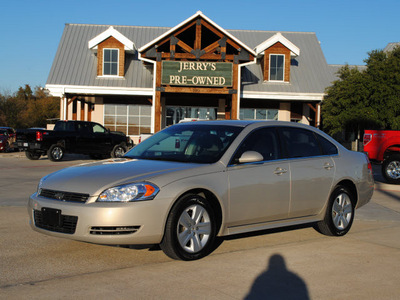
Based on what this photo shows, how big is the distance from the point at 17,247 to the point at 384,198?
28.4 ft

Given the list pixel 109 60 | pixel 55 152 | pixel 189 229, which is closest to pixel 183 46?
pixel 109 60

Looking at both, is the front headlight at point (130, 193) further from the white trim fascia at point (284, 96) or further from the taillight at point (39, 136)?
the white trim fascia at point (284, 96)

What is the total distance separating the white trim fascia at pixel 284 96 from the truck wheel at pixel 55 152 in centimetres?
1116

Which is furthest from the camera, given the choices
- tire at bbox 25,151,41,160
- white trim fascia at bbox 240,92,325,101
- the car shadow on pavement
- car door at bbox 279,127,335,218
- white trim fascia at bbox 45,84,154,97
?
white trim fascia at bbox 240,92,325,101

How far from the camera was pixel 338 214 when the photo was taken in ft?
24.4

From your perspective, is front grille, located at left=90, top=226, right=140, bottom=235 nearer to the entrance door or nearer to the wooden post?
the wooden post

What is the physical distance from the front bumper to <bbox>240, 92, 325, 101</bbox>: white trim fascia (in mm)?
23808

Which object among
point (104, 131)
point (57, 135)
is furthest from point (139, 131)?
point (57, 135)

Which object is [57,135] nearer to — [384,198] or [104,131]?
[104,131]

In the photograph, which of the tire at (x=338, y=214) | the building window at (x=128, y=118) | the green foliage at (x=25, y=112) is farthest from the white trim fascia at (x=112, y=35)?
the green foliage at (x=25, y=112)

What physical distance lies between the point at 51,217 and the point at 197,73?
66.5 feet

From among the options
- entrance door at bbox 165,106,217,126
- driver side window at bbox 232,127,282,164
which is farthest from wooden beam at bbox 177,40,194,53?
driver side window at bbox 232,127,282,164

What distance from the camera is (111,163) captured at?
637 centimetres

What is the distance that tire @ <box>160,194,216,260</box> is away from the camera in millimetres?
5562
